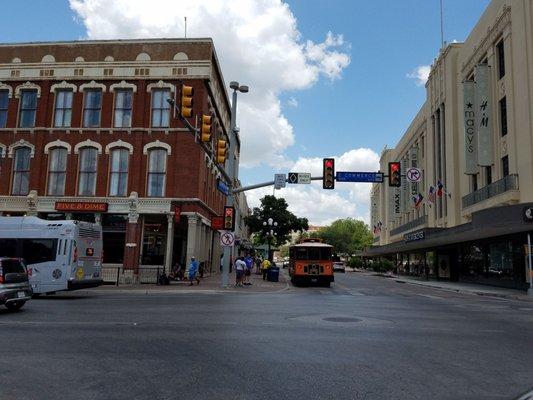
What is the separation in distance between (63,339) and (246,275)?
825 inches

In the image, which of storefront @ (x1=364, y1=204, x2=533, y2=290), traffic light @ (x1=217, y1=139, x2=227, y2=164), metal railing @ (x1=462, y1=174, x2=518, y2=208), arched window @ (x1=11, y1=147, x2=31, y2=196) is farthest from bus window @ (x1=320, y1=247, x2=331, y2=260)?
arched window @ (x1=11, y1=147, x2=31, y2=196)

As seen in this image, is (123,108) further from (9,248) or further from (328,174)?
(328,174)

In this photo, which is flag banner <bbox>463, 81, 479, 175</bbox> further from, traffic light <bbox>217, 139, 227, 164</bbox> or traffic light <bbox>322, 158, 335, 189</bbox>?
traffic light <bbox>217, 139, 227, 164</bbox>

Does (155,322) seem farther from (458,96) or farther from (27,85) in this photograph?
(458,96)

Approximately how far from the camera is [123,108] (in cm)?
3228

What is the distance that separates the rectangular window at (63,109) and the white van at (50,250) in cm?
1302

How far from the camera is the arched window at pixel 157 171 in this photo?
103 feet

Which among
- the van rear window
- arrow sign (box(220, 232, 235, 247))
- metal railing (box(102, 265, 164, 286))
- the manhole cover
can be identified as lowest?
the manhole cover

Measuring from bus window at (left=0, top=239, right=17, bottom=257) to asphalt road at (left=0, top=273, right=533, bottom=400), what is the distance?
7.06 meters

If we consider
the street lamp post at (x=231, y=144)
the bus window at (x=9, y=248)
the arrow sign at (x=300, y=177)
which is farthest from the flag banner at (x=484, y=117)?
the bus window at (x=9, y=248)

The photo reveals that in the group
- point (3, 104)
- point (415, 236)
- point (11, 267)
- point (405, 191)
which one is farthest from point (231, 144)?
point (405, 191)

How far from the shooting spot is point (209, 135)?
16.7m

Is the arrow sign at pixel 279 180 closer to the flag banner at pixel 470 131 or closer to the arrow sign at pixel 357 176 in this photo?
the arrow sign at pixel 357 176

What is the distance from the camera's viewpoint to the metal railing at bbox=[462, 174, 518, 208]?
2975 cm
